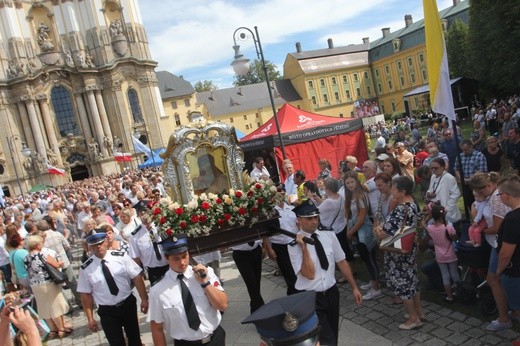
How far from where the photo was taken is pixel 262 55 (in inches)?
542

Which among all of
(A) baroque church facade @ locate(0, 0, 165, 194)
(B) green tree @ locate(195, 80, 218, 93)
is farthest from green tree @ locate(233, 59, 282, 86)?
(A) baroque church facade @ locate(0, 0, 165, 194)

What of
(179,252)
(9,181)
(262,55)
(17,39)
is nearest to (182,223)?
(179,252)

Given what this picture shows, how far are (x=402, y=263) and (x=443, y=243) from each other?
867mm

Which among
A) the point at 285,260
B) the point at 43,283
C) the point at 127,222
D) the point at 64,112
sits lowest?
the point at 285,260

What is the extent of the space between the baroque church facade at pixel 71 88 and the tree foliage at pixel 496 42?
3511cm

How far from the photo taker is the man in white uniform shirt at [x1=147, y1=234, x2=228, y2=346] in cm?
383

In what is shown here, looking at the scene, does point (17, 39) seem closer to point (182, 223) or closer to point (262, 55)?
point (262, 55)

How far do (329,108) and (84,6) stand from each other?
45.0 m

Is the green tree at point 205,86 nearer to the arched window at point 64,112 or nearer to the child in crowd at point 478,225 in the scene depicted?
the arched window at point 64,112

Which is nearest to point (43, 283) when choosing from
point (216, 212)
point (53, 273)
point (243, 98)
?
point (53, 273)

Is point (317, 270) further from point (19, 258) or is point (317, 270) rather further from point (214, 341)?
point (19, 258)

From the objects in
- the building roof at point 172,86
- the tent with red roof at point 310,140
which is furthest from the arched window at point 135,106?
the tent with red roof at point 310,140

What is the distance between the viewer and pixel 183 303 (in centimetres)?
383

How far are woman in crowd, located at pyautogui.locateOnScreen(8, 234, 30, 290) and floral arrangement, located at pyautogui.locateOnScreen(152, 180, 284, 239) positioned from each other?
9.61 feet
